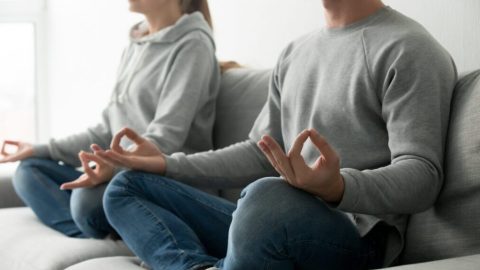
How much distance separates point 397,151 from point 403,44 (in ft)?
0.67

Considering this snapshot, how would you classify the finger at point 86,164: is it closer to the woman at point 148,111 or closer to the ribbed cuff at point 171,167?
the woman at point 148,111

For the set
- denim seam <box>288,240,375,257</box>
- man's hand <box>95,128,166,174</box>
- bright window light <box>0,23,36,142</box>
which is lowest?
bright window light <box>0,23,36,142</box>

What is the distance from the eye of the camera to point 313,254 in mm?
1252

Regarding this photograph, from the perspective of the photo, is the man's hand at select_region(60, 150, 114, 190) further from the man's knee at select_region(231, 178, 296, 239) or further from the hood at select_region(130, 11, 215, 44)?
the man's knee at select_region(231, 178, 296, 239)

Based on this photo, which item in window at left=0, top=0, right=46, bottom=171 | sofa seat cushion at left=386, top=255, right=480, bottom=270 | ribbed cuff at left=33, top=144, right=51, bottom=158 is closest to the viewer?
sofa seat cushion at left=386, top=255, right=480, bottom=270

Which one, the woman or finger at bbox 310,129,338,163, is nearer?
finger at bbox 310,129,338,163

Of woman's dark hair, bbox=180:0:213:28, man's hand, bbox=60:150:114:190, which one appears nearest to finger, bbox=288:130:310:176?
man's hand, bbox=60:150:114:190

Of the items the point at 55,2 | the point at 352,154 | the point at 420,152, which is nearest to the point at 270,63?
the point at 352,154

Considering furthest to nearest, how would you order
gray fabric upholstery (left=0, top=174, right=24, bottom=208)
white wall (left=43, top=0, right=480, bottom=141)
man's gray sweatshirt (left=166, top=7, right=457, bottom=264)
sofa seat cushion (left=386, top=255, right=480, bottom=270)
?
gray fabric upholstery (left=0, top=174, right=24, bottom=208), white wall (left=43, top=0, right=480, bottom=141), man's gray sweatshirt (left=166, top=7, right=457, bottom=264), sofa seat cushion (left=386, top=255, right=480, bottom=270)

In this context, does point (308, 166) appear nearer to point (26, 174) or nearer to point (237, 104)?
point (237, 104)

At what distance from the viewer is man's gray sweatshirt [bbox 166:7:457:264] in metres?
1.28

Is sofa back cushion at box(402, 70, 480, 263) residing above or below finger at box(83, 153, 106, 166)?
above

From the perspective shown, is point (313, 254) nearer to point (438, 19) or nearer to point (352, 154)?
point (352, 154)

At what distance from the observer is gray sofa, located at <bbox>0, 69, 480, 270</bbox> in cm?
130
